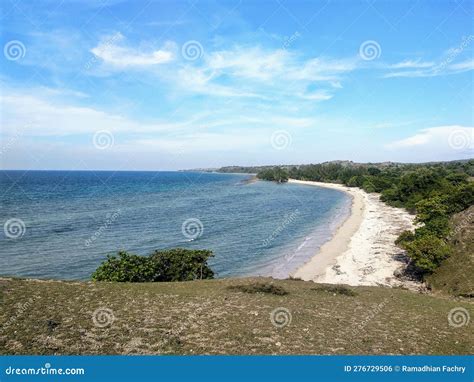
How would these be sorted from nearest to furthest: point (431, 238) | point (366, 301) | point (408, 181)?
1. point (366, 301)
2. point (431, 238)
3. point (408, 181)

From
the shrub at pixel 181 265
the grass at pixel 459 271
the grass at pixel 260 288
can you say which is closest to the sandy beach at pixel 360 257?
the grass at pixel 459 271

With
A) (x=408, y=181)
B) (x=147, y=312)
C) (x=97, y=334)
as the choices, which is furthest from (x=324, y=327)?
(x=408, y=181)

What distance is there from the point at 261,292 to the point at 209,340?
23.1 feet

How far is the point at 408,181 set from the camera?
86625 millimetres

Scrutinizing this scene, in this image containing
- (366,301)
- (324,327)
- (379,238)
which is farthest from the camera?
(379,238)

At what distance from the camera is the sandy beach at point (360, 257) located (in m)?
32.5

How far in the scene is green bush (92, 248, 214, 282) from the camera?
22.0 metres

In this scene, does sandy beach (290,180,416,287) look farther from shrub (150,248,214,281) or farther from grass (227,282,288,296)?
grass (227,282,288,296)

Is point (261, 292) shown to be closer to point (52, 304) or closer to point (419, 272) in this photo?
point (52, 304)

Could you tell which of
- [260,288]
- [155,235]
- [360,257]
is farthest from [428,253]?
[155,235]

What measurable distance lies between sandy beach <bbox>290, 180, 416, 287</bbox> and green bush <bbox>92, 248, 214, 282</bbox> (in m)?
12.4

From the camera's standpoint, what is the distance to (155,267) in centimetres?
2364

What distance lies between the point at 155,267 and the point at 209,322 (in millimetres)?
10915

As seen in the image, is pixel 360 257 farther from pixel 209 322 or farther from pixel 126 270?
pixel 209 322
